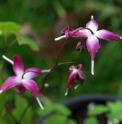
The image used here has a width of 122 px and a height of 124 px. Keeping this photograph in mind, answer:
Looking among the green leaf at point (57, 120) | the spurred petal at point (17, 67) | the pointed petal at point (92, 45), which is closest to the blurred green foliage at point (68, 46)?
the green leaf at point (57, 120)

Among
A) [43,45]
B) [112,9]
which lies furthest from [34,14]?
[112,9]

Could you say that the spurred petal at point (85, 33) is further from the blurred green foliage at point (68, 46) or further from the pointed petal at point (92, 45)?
the blurred green foliage at point (68, 46)

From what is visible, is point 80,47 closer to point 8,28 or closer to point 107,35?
point 107,35

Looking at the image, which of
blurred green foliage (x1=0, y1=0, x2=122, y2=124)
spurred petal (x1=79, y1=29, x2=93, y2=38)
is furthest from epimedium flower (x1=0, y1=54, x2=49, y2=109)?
blurred green foliage (x1=0, y1=0, x2=122, y2=124)

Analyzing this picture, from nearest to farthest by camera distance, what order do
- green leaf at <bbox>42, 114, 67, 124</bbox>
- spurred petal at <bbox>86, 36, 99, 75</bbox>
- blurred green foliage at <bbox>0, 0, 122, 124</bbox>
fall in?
1. spurred petal at <bbox>86, 36, 99, 75</bbox>
2. green leaf at <bbox>42, 114, 67, 124</bbox>
3. blurred green foliage at <bbox>0, 0, 122, 124</bbox>

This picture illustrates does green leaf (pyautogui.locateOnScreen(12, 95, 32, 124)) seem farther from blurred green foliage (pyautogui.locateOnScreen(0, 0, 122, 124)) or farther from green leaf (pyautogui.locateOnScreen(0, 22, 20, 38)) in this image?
blurred green foliage (pyautogui.locateOnScreen(0, 0, 122, 124))
